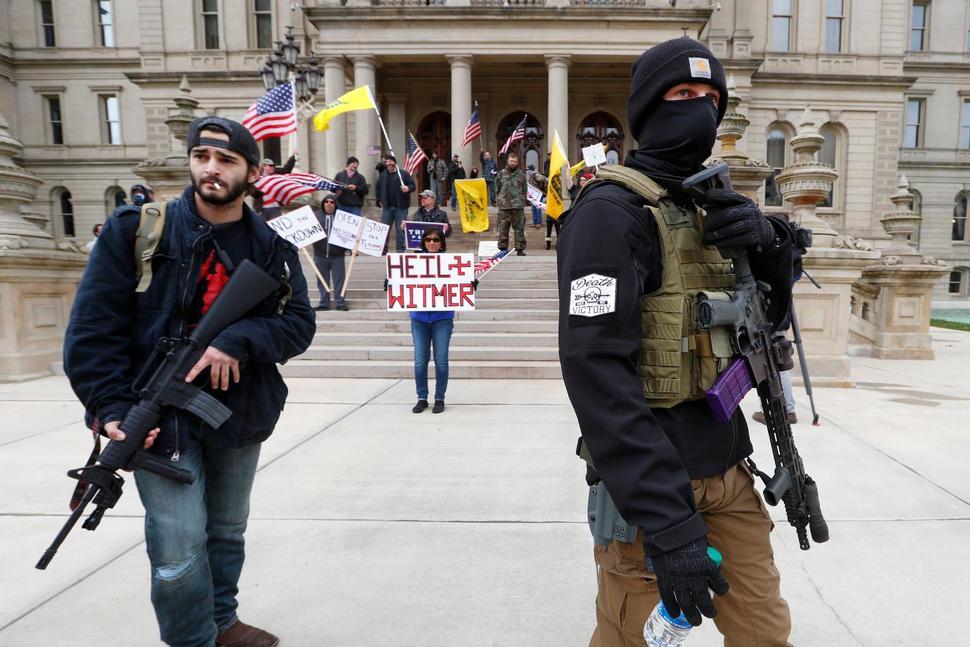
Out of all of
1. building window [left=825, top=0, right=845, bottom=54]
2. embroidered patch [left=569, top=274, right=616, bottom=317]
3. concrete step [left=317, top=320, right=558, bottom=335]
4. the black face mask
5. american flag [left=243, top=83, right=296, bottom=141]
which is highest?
building window [left=825, top=0, right=845, bottom=54]

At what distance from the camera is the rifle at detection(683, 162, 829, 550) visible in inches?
64.2

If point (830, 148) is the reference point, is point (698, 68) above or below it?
below

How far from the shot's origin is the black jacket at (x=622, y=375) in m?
1.41

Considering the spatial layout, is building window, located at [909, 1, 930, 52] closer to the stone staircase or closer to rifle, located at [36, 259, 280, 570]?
the stone staircase

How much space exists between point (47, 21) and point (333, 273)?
119 feet

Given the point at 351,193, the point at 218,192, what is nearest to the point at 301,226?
the point at 351,193

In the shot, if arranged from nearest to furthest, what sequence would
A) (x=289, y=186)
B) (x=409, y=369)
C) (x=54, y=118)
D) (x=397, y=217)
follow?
(x=409, y=369) < (x=289, y=186) < (x=397, y=217) < (x=54, y=118)

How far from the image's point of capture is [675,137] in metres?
1.74

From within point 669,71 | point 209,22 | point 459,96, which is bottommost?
point 669,71

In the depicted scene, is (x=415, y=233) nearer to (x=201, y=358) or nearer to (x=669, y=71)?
(x=201, y=358)

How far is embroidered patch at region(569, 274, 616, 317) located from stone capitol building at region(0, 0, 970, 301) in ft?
35.2

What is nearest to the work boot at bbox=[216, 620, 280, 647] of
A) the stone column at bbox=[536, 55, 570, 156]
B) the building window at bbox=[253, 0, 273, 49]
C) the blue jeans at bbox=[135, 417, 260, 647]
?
the blue jeans at bbox=[135, 417, 260, 647]

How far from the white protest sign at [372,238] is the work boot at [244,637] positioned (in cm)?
790

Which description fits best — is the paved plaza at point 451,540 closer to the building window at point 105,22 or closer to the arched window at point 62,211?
the arched window at point 62,211
